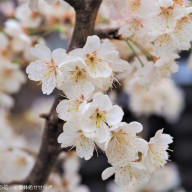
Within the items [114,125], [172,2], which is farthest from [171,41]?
[114,125]

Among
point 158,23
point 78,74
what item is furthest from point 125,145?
point 158,23

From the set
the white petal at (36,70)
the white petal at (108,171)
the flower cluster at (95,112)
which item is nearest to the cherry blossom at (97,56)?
the flower cluster at (95,112)

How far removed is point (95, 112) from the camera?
0.68 metres

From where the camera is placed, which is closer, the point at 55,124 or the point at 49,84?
the point at 49,84

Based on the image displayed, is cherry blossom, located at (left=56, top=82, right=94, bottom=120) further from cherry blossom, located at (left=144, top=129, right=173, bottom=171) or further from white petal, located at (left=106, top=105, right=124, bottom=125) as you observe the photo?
cherry blossom, located at (left=144, top=129, right=173, bottom=171)

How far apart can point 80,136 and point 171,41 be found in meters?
0.30

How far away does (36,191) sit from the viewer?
3.36ft

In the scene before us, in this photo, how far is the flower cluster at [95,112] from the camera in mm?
660

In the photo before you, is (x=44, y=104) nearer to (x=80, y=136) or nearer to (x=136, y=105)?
(x=136, y=105)

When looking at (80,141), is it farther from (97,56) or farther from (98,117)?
(97,56)

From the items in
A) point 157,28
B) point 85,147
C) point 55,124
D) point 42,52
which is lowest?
point 55,124

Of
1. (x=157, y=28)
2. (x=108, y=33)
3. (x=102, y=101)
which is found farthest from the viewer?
(x=108, y=33)

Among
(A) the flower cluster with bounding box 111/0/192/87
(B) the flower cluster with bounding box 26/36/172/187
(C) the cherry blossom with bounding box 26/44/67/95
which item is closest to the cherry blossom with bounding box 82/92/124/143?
(B) the flower cluster with bounding box 26/36/172/187

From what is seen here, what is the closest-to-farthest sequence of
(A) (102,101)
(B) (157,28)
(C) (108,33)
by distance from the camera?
(A) (102,101) < (B) (157,28) < (C) (108,33)
